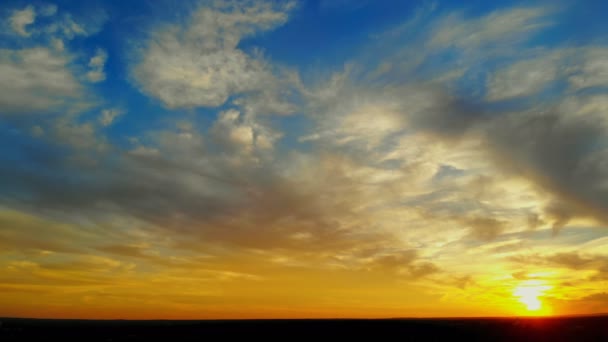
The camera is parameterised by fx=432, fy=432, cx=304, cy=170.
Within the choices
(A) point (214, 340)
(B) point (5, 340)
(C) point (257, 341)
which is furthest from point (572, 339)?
(B) point (5, 340)

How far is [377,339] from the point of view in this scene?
3725 inches

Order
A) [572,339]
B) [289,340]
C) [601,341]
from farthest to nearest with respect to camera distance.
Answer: [289,340] → [572,339] → [601,341]

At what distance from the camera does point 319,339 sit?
9662 cm

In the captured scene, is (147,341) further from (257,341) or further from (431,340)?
(431,340)

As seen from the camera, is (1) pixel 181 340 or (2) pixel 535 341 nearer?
(2) pixel 535 341

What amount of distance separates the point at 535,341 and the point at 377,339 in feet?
104

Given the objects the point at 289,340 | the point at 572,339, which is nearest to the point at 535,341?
the point at 572,339

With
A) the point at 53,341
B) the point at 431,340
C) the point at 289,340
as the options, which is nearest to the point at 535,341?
the point at 431,340

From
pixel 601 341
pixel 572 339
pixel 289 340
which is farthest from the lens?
pixel 289 340

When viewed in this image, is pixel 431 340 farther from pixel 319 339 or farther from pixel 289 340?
pixel 289 340

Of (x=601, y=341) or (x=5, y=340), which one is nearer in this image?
(x=601, y=341)

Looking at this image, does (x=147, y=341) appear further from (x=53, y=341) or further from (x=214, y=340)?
(x=53, y=341)

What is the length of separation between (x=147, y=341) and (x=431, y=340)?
61.1 meters

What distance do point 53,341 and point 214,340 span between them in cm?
3359
